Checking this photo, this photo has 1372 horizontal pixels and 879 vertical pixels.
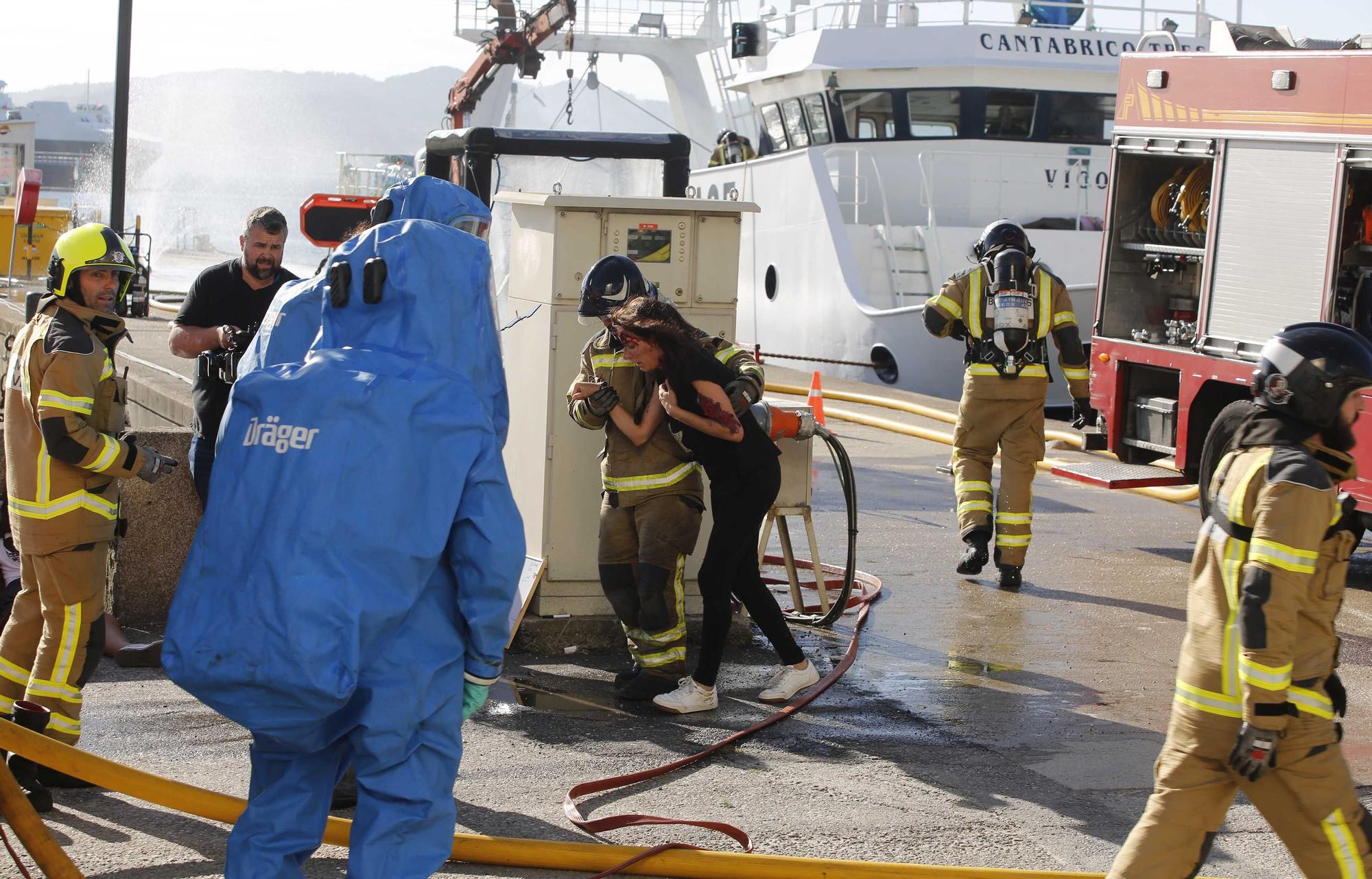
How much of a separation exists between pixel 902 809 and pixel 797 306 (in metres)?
15.8

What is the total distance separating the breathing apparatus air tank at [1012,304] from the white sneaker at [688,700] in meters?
3.24

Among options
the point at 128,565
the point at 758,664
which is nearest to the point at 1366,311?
the point at 758,664

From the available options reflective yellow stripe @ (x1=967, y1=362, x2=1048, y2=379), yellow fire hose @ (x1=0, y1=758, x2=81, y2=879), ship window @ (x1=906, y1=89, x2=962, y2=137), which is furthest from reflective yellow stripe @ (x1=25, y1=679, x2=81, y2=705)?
ship window @ (x1=906, y1=89, x2=962, y2=137)

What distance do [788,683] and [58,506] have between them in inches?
113

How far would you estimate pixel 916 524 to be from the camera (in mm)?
9984

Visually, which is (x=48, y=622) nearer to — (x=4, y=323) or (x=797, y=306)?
(x=4, y=323)

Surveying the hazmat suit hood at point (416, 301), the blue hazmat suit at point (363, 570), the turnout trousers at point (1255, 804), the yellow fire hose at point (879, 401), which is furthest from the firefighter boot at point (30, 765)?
the yellow fire hose at point (879, 401)

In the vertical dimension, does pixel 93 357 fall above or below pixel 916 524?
above

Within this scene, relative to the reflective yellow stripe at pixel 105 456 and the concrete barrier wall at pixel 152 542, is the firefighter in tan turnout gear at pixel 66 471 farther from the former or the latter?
the concrete barrier wall at pixel 152 542

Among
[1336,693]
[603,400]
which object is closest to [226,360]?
[603,400]

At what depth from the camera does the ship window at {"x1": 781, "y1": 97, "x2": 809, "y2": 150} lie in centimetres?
Answer: 2114

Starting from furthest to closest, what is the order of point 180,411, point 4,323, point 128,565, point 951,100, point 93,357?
point 951,100 < point 4,323 < point 180,411 < point 128,565 < point 93,357

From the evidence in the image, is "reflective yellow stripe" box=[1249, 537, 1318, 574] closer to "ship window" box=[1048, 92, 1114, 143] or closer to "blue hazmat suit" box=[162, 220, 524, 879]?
"blue hazmat suit" box=[162, 220, 524, 879]

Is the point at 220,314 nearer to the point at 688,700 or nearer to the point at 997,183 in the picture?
the point at 688,700
